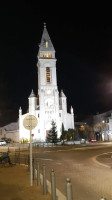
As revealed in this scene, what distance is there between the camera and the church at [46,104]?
65.9 m

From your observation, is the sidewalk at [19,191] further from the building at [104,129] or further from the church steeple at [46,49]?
the building at [104,129]

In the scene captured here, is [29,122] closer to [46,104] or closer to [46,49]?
[46,104]

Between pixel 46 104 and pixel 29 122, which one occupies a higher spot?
pixel 46 104

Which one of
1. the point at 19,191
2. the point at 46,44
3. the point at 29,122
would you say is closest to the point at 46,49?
the point at 46,44

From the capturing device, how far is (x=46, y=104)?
223ft

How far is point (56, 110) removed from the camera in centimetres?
6700

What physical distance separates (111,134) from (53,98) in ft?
80.6

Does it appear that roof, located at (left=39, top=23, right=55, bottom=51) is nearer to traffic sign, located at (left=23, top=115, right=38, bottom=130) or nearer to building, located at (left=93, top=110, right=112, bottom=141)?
building, located at (left=93, top=110, right=112, bottom=141)

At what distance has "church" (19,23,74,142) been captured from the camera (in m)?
65.9

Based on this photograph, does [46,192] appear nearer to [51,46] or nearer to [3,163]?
[3,163]

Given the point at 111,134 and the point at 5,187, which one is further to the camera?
the point at 111,134

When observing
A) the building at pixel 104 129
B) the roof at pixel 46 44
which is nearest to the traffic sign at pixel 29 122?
the roof at pixel 46 44

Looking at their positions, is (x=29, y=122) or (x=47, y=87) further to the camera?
(x=47, y=87)

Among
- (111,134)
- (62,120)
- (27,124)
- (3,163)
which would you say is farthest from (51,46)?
(27,124)
